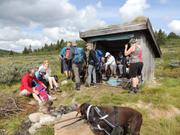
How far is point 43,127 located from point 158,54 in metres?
7.75

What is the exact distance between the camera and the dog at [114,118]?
14.0 feet

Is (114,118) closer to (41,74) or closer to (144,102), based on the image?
(144,102)

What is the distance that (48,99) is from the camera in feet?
25.4

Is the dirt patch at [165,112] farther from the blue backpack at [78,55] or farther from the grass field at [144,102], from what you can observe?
the blue backpack at [78,55]

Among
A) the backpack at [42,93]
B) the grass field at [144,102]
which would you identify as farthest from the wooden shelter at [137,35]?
the backpack at [42,93]

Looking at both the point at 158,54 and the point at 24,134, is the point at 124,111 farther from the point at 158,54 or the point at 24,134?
the point at 158,54

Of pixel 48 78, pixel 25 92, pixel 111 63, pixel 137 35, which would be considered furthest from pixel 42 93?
pixel 137 35

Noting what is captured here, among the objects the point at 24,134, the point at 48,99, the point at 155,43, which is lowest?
the point at 24,134

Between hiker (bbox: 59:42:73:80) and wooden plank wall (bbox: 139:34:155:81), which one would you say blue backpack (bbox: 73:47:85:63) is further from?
wooden plank wall (bbox: 139:34:155:81)

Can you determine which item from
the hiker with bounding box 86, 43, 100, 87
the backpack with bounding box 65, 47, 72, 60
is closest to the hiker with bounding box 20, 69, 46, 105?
the backpack with bounding box 65, 47, 72, 60

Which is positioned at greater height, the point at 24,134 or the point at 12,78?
the point at 12,78

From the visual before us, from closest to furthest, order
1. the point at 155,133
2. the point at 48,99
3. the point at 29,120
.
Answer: the point at 155,133 < the point at 29,120 < the point at 48,99

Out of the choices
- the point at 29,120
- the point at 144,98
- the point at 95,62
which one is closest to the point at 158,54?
the point at 95,62

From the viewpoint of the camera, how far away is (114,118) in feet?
14.2
